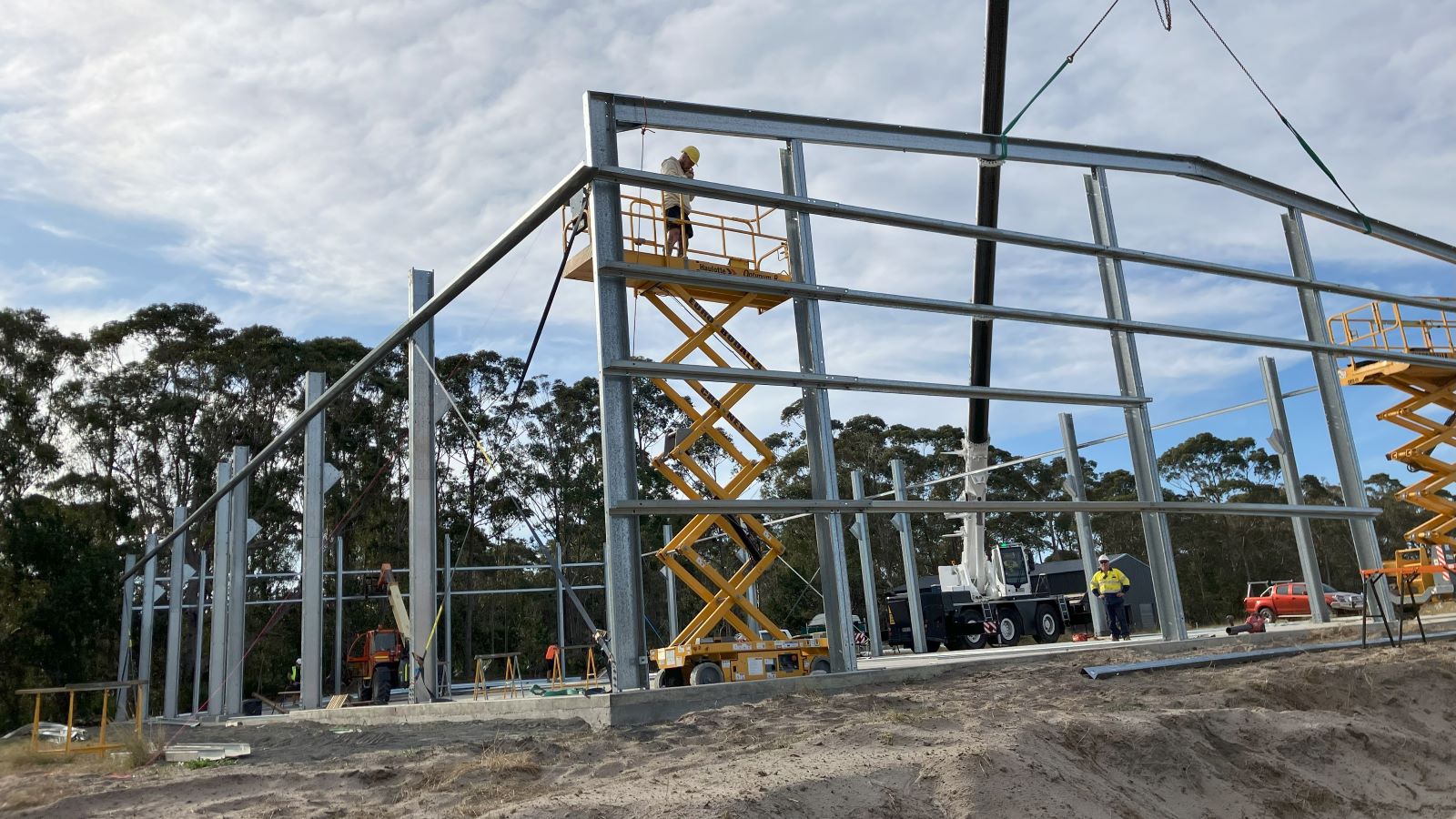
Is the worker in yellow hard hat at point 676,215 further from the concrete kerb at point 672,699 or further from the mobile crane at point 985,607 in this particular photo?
the mobile crane at point 985,607

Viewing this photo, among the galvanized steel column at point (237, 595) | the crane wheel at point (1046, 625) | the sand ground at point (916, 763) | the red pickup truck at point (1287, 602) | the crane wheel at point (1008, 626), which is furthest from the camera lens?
the red pickup truck at point (1287, 602)

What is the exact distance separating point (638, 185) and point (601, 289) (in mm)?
848

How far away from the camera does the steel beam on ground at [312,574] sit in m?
12.0

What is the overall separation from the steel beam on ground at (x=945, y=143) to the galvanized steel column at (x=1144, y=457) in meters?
1.19

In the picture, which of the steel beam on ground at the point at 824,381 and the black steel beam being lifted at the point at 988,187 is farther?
the black steel beam being lifted at the point at 988,187

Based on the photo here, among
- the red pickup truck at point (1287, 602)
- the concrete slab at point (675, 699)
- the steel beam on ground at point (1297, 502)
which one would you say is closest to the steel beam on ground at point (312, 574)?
the concrete slab at point (675, 699)

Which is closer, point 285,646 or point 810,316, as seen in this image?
point 810,316

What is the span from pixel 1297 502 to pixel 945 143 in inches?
269

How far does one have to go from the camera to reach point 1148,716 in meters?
5.43

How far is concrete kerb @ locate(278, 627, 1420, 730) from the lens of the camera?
6008 mm

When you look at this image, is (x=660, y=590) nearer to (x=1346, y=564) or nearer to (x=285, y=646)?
(x=285, y=646)

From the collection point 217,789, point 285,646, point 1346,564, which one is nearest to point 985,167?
point 217,789

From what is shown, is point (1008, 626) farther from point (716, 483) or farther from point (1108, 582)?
point (716, 483)

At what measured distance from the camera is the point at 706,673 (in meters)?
8.45
